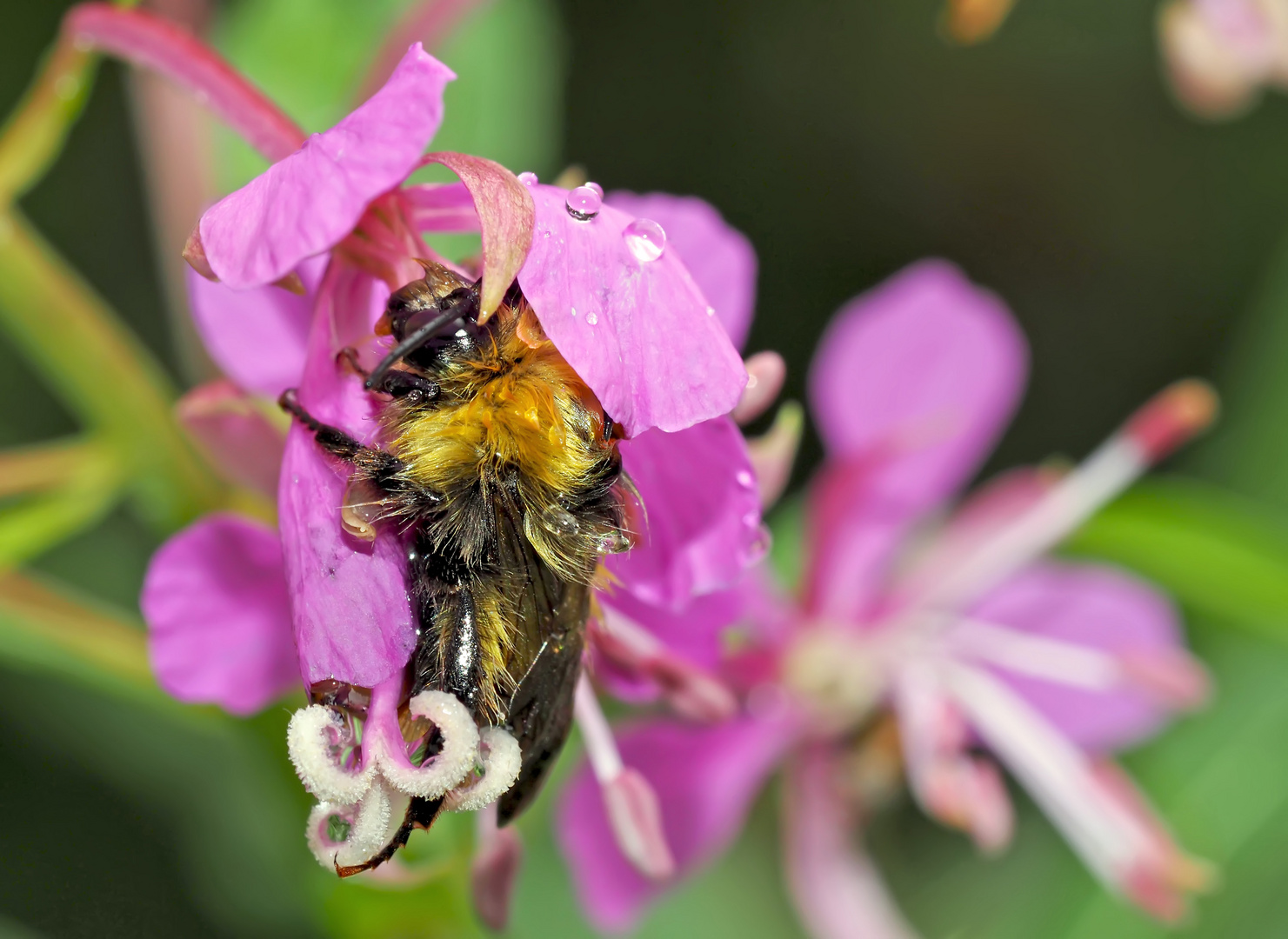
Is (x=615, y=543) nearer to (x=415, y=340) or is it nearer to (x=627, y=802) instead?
(x=415, y=340)

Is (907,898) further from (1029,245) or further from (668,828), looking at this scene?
(1029,245)

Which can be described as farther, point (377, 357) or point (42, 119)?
point (42, 119)

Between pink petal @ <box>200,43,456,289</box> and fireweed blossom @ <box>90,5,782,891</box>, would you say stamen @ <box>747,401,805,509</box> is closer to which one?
fireweed blossom @ <box>90,5,782,891</box>

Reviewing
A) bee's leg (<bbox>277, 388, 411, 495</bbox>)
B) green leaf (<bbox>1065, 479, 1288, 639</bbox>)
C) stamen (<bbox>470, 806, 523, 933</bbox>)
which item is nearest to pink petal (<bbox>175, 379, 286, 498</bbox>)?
bee's leg (<bbox>277, 388, 411, 495</bbox>)

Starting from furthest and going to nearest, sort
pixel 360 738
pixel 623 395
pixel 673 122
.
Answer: pixel 673 122 < pixel 360 738 < pixel 623 395

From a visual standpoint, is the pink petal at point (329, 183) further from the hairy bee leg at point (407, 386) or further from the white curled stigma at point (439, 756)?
the white curled stigma at point (439, 756)

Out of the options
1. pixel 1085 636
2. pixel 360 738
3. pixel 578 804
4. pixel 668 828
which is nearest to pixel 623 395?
pixel 360 738

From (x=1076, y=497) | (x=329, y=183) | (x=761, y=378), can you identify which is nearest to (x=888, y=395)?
(x=1076, y=497)
